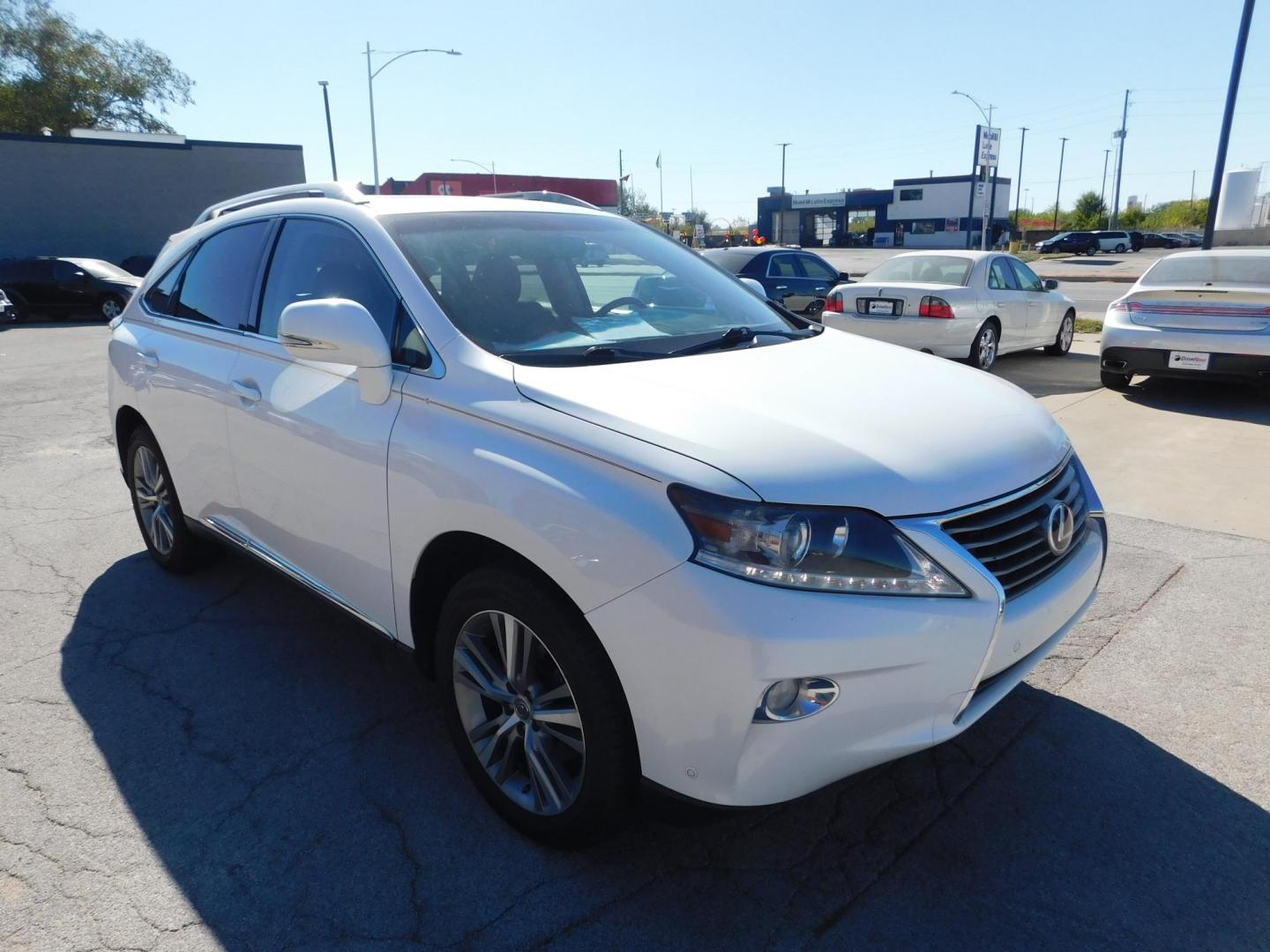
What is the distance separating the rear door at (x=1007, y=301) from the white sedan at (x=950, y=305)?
0.01 m

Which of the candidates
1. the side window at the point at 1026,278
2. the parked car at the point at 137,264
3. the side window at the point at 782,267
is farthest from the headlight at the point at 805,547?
the parked car at the point at 137,264

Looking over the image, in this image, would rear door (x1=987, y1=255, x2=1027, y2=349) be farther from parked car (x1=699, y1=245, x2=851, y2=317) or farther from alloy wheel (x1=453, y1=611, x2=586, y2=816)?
alloy wheel (x1=453, y1=611, x2=586, y2=816)

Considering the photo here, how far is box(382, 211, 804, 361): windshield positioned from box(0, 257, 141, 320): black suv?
20312mm

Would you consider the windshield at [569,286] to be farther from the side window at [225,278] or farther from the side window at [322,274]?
the side window at [225,278]

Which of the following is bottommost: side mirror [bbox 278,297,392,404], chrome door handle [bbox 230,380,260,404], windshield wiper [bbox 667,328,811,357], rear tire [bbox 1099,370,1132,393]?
rear tire [bbox 1099,370,1132,393]

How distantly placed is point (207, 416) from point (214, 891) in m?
1.98

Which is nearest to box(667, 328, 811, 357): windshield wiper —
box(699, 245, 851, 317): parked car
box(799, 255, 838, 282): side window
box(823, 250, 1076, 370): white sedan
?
box(823, 250, 1076, 370): white sedan

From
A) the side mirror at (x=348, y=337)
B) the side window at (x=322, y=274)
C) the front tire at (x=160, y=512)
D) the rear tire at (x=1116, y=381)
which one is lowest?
the rear tire at (x=1116, y=381)

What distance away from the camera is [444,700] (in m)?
2.75

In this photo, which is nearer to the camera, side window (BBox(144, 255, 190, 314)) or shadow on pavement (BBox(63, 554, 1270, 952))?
shadow on pavement (BBox(63, 554, 1270, 952))

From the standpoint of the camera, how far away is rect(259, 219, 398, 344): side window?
2918mm

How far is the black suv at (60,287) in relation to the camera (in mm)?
20203

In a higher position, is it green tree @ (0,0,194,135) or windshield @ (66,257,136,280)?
green tree @ (0,0,194,135)

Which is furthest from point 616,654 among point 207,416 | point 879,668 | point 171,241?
point 171,241
